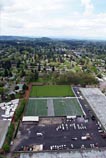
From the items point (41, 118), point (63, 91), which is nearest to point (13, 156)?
point (41, 118)

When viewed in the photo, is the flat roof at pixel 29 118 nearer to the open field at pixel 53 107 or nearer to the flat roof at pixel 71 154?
the open field at pixel 53 107

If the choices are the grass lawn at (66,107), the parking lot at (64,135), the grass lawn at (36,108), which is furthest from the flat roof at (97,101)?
the grass lawn at (36,108)

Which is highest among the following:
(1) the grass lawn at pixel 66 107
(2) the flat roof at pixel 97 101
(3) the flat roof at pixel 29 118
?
(2) the flat roof at pixel 97 101

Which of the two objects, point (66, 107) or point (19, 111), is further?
point (66, 107)

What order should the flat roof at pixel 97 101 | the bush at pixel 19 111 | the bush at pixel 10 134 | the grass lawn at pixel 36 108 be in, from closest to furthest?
1. the bush at pixel 10 134
2. the bush at pixel 19 111
3. the flat roof at pixel 97 101
4. the grass lawn at pixel 36 108

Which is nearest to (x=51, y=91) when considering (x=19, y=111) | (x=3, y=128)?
(x=19, y=111)

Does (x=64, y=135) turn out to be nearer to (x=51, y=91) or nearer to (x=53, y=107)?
(x=53, y=107)

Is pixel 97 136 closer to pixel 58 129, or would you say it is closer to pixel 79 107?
pixel 58 129
